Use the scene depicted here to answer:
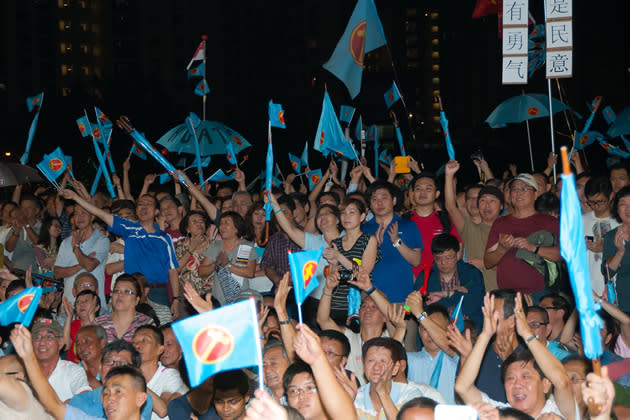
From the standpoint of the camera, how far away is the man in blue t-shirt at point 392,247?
22.5 ft

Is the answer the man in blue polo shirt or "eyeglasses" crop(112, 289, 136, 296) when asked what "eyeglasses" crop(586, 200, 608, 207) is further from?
"eyeglasses" crop(112, 289, 136, 296)

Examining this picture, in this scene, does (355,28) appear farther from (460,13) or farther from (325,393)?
(460,13)

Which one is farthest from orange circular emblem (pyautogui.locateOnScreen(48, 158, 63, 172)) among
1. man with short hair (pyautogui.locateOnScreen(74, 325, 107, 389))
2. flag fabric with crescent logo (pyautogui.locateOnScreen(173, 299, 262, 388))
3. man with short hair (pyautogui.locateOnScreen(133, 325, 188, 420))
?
flag fabric with crescent logo (pyautogui.locateOnScreen(173, 299, 262, 388))

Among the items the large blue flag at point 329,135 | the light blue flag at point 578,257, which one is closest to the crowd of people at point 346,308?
the light blue flag at point 578,257

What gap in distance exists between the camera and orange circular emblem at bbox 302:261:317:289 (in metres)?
4.34

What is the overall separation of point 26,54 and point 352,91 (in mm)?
82605

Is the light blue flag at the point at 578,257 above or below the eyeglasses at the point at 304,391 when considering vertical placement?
above

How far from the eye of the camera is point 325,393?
3496 millimetres

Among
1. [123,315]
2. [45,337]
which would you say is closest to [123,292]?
[123,315]

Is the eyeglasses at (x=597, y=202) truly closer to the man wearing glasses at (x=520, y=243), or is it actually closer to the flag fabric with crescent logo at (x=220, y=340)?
the man wearing glasses at (x=520, y=243)

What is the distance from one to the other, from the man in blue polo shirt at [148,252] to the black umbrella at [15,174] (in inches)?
227

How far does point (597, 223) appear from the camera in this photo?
7.02 m

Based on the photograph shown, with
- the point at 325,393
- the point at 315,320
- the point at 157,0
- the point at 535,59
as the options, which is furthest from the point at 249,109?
the point at 157,0

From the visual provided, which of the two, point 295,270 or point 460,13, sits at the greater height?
point 460,13
